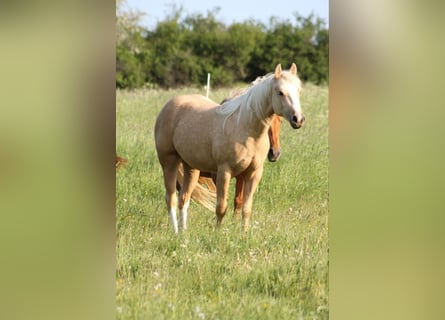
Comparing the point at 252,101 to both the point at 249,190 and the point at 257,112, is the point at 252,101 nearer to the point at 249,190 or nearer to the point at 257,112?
the point at 257,112

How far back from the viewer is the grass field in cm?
243

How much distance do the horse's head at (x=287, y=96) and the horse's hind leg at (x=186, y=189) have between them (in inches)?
36.2

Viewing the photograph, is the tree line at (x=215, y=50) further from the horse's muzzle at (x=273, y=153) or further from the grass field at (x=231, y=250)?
the horse's muzzle at (x=273, y=153)

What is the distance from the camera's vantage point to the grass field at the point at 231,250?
2.43 meters

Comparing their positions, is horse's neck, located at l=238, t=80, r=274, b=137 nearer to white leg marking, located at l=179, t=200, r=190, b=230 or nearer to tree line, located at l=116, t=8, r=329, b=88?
white leg marking, located at l=179, t=200, r=190, b=230

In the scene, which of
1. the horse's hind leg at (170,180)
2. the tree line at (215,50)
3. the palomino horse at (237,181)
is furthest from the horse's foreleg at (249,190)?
the tree line at (215,50)

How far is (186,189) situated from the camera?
3.91 meters

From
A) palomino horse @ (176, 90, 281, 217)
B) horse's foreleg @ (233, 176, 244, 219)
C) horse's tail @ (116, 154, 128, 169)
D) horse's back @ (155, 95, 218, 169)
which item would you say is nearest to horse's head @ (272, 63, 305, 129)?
palomino horse @ (176, 90, 281, 217)

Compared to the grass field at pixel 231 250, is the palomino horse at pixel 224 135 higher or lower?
higher

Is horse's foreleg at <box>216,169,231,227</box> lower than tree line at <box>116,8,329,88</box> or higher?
lower

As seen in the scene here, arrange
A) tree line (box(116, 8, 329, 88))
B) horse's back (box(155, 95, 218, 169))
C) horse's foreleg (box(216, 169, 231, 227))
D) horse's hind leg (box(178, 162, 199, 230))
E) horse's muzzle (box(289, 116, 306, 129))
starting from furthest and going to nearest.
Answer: tree line (box(116, 8, 329, 88)), horse's hind leg (box(178, 162, 199, 230)), horse's back (box(155, 95, 218, 169)), horse's foreleg (box(216, 169, 231, 227)), horse's muzzle (box(289, 116, 306, 129))
